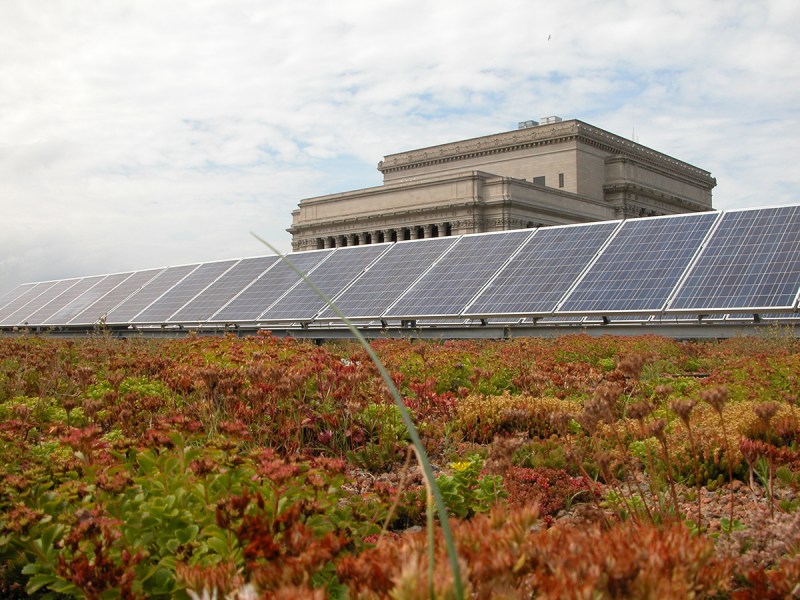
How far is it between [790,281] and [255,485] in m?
15.2

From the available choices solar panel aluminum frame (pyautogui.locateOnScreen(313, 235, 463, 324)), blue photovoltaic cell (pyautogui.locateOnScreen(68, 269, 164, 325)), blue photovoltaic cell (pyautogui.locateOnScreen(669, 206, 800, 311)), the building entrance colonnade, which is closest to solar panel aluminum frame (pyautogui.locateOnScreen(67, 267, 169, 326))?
blue photovoltaic cell (pyautogui.locateOnScreen(68, 269, 164, 325))

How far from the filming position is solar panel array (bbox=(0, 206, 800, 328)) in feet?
54.9

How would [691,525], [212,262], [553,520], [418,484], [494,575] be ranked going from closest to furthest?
[494,575]
[691,525]
[553,520]
[418,484]
[212,262]

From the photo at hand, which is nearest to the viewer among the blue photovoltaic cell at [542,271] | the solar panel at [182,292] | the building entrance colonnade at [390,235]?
the blue photovoltaic cell at [542,271]

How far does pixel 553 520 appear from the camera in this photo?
4.93 metres

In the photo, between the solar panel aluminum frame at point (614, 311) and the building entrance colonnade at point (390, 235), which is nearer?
the solar panel aluminum frame at point (614, 311)

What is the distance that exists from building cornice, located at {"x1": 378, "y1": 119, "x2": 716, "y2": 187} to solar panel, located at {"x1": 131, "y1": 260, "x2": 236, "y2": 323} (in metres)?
52.3

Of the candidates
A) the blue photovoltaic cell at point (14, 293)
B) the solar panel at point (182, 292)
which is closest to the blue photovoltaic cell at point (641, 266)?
the solar panel at point (182, 292)

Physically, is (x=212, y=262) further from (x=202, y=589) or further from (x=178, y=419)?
(x=202, y=589)

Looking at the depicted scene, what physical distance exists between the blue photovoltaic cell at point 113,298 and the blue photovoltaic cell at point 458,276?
1197 centimetres

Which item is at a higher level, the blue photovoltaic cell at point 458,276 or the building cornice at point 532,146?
the building cornice at point 532,146

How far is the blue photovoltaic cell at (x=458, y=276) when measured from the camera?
18.9 m

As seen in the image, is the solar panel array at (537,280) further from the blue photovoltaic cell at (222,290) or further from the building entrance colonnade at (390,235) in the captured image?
the building entrance colonnade at (390,235)

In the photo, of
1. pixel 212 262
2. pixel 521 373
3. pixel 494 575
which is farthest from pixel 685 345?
pixel 212 262
